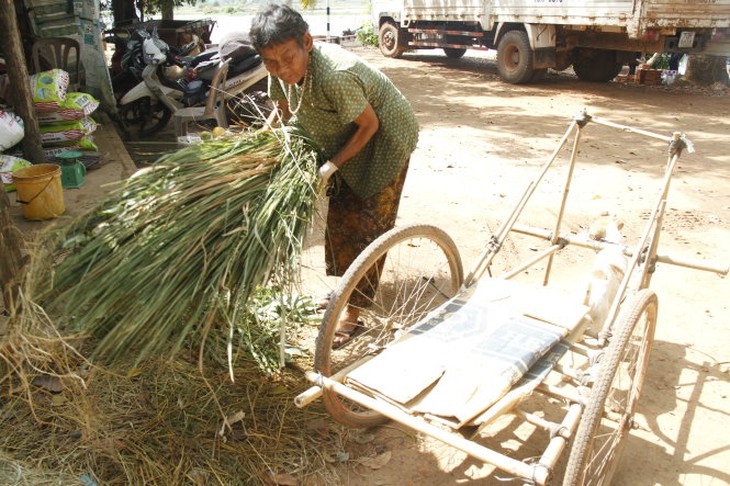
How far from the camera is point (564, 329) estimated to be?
2064 mm

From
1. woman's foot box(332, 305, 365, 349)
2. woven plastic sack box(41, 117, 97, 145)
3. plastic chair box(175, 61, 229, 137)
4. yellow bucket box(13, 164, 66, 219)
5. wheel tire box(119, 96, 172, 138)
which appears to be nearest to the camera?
→ woman's foot box(332, 305, 365, 349)

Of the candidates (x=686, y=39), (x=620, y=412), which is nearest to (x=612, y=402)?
(x=620, y=412)

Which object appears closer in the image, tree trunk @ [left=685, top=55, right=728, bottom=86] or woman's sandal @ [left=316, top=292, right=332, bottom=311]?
woman's sandal @ [left=316, top=292, right=332, bottom=311]

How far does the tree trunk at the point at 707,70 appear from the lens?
32.1 feet

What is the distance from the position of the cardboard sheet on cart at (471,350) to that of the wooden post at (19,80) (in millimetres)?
3925

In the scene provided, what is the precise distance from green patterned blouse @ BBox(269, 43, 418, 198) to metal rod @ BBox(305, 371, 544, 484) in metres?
1.03

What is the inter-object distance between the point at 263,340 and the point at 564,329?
4.08 feet

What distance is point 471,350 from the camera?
1.97 m

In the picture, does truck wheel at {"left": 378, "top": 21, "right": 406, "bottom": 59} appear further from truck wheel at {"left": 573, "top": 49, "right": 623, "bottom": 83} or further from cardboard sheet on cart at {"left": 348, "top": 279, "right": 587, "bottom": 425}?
cardboard sheet on cart at {"left": 348, "top": 279, "right": 587, "bottom": 425}

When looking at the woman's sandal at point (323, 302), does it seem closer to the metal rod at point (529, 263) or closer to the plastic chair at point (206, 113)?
the metal rod at point (529, 263)

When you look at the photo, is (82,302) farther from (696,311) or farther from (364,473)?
(696,311)

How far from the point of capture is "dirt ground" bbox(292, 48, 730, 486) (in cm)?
223

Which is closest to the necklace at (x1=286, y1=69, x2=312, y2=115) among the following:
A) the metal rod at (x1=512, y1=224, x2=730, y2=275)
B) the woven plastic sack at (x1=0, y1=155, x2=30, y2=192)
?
the metal rod at (x1=512, y1=224, x2=730, y2=275)

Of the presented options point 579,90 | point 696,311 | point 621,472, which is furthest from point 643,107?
point 621,472
